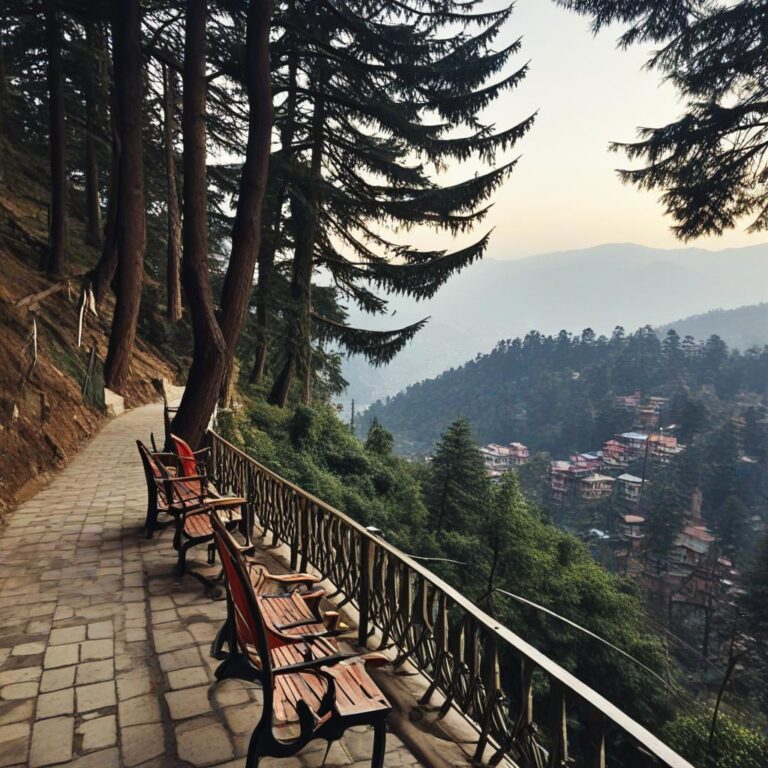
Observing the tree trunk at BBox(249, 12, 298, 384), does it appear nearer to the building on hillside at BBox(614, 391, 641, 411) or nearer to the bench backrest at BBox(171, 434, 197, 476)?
the bench backrest at BBox(171, 434, 197, 476)

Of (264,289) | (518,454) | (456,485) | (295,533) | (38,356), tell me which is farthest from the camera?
(518,454)

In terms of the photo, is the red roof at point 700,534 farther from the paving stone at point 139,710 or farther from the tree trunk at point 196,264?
the paving stone at point 139,710

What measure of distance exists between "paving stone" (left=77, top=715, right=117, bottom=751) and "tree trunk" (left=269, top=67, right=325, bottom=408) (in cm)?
1199

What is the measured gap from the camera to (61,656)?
3.18m

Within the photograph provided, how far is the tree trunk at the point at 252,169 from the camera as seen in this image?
24.3 feet

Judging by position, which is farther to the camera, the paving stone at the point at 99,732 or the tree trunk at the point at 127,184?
the tree trunk at the point at 127,184

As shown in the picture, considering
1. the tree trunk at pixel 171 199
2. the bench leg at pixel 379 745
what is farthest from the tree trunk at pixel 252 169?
the tree trunk at pixel 171 199

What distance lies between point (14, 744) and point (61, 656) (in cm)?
83

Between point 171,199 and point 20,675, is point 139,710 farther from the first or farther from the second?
point 171,199

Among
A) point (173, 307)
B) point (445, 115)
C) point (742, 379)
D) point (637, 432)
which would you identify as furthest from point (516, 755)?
point (742, 379)

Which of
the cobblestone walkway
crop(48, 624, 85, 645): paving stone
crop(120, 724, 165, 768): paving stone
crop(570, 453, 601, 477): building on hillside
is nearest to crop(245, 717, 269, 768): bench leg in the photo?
the cobblestone walkway

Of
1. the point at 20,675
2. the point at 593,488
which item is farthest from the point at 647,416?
the point at 20,675

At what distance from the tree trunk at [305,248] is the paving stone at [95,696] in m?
11.7

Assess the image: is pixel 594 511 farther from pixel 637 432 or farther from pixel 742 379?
pixel 742 379
